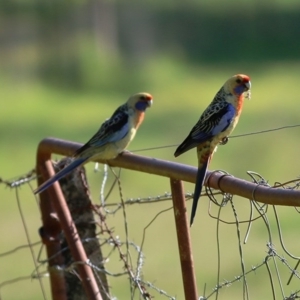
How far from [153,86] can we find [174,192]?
2073cm

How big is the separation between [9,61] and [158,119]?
6078mm

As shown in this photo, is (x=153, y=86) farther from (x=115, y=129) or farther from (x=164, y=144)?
(x=115, y=129)

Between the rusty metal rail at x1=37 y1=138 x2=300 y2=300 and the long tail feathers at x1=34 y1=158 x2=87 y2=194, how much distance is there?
0.08ft

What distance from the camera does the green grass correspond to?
10898 millimetres

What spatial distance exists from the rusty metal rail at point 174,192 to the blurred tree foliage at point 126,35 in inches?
775

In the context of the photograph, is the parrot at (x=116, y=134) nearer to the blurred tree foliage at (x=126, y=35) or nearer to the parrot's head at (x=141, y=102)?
the parrot's head at (x=141, y=102)

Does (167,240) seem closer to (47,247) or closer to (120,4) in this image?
(47,247)

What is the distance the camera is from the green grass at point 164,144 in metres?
10.9

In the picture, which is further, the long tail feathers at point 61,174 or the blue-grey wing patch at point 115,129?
the blue-grey wing patch at point 115,129

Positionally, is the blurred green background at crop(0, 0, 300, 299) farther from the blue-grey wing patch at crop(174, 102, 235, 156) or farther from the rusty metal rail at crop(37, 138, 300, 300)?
the rusty metal rail at crop(37, 138, 300, 300)

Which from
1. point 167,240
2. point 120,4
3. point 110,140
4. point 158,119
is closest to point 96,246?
point 110,140

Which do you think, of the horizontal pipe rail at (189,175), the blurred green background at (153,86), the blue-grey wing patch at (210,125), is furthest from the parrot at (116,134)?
the blurred green background at (153,86)

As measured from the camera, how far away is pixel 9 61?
25.4 metres

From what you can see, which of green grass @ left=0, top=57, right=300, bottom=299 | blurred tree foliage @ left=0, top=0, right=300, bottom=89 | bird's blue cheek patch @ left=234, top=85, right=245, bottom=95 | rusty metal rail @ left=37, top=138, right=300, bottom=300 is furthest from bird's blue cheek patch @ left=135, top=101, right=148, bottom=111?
blurred tree foliage @ left=0, top=0, right=300, bottom=89
